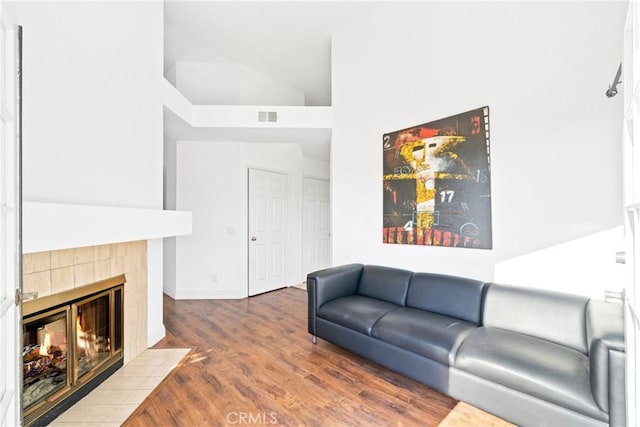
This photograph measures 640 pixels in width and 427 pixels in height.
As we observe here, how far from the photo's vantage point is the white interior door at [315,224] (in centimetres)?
490

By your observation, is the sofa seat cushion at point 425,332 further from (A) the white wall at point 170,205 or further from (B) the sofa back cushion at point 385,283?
(A) the white wall at point 170,205

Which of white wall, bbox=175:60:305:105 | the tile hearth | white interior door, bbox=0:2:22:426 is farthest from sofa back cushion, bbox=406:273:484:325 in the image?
white wall, bbox=175:60:305:105

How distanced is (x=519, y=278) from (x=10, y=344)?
111 inches

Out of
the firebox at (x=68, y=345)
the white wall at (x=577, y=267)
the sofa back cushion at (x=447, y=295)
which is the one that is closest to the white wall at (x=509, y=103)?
the white wall at (x=577, y=267)

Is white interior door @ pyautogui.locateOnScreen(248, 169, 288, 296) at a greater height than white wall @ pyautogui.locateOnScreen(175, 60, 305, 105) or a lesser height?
lesser

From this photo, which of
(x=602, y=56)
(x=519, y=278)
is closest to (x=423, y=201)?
(x=519, y=278)

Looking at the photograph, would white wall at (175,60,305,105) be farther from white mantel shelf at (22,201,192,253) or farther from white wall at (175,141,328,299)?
white mantel shelf at (22,201,192,253)

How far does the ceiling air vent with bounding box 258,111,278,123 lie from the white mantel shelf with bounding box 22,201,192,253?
5.70 feet

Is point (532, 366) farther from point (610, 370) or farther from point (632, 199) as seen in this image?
point (632, 199)

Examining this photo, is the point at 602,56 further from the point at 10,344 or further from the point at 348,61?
the point at 10,344

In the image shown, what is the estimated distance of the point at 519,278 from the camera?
207cm

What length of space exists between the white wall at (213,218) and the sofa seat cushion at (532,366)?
314cm

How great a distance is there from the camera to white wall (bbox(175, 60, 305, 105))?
383cm

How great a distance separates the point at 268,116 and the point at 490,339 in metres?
3.11
